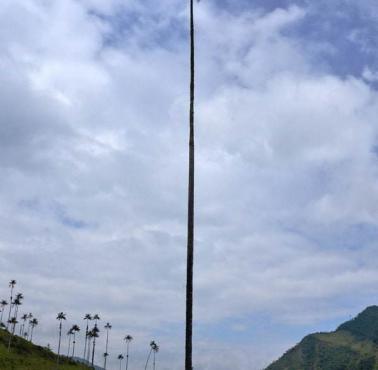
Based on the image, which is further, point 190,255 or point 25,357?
point 25,357

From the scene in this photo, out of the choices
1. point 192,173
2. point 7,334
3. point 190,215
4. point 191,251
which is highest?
point 7,334

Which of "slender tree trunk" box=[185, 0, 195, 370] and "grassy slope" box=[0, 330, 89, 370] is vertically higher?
"grassy slope" box=[0, 330, 89, 370]

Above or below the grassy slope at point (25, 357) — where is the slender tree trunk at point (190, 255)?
below

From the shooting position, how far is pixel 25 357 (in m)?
146

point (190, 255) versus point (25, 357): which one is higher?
point (25, 357)

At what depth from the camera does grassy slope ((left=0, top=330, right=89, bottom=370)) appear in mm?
129500

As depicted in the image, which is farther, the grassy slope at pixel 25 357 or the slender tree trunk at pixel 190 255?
the grassy slope at pixel 25 357

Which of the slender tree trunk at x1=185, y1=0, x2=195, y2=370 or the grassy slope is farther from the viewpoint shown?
the grassy slope

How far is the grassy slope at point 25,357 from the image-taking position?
12950cm

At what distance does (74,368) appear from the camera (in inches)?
6147

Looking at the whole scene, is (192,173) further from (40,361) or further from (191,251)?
Result: (40,361)

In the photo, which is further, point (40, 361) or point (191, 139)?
point (40, 361)

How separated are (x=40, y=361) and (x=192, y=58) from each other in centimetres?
14199

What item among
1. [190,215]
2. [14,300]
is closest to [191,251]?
[190,215]
